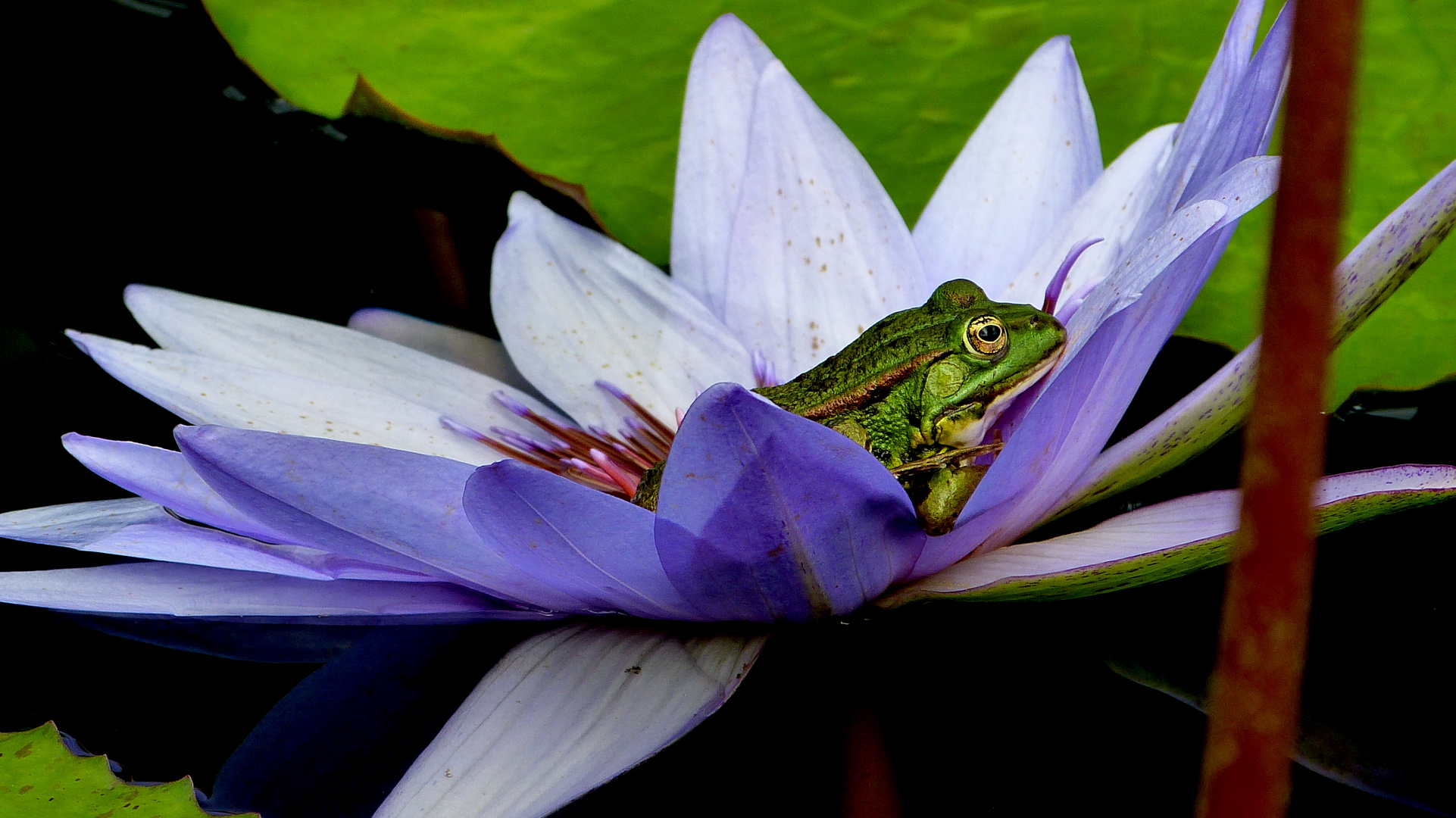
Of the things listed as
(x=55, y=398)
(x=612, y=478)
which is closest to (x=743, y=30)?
(x=612, y=478)

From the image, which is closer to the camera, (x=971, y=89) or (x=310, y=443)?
(x=310, y=443)

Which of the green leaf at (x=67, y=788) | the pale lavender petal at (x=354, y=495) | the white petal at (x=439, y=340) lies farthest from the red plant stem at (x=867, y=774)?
the white petal at (x=439, y=340)

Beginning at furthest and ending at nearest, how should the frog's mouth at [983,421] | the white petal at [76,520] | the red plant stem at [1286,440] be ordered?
1. the frog's mouth at [983,421]
2. the white petal at [76,520]
3. the red plant stem at [1286,440]

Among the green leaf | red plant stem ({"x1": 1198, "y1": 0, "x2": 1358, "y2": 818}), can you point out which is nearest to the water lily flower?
the green leaf

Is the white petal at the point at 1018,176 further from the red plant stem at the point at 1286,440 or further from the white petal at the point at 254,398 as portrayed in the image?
the red plant stem at the point at 1286,440

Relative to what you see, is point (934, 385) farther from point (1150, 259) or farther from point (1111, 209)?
point (1150, 259)

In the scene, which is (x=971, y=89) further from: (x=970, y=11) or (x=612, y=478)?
(x=612, y=478)
